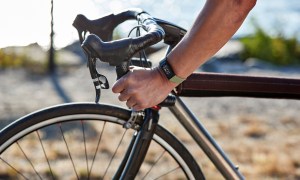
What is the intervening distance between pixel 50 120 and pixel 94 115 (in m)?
0.14

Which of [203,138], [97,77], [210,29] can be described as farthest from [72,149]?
[210,29]

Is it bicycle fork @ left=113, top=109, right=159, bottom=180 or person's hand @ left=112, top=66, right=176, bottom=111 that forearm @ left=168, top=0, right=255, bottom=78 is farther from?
bicycle fork @ left=113, top=109, right=159, bottom=180

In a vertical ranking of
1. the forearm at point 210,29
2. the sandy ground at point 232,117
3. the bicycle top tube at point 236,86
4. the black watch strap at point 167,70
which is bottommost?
the black watch strap at point 167,70

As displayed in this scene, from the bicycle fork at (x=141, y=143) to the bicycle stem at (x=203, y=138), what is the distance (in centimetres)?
11

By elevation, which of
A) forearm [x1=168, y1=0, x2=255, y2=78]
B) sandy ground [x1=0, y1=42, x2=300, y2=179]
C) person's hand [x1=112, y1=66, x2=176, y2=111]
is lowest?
person's hand [x1=112, y1=66, x2=176, y2=111]

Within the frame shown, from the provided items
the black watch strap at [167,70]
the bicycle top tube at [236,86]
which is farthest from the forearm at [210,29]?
the bicycle top tube at [236,86]

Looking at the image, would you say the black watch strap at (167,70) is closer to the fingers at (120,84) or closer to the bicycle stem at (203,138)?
the fingers at (120,84)

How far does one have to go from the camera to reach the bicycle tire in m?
2.40

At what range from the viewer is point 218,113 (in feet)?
20.8

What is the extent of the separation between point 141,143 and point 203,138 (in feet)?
0.80

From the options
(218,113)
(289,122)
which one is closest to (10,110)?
(218,113)

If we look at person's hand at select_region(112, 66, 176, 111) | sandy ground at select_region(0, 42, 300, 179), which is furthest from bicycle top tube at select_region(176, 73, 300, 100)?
sandy ground at select_region(0, 42, 300, 179)

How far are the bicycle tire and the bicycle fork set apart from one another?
0.20 feet

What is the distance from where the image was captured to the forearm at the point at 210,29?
6.49ft
